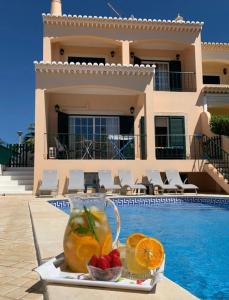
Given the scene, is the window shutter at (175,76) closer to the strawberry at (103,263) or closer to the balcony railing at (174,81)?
the balcony railing at (174,81)

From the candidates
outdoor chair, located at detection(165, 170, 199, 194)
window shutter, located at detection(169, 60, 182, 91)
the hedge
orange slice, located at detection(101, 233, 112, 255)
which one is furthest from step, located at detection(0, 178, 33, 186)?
orange slice, located at detection(101, 233, 112, 255)

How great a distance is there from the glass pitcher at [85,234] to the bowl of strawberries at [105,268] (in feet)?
0.54

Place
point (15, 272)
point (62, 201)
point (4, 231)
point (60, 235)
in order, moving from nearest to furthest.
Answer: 1. point (15, 272)
2. point (60, 235)
3. point (4, 231)
4. point (62, 201)

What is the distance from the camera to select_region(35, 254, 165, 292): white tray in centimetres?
183

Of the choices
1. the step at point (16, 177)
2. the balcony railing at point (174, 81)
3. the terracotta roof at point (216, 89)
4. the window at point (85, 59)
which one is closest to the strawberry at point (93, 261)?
the step at point (16, 177)

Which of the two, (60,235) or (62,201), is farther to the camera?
(62,201)

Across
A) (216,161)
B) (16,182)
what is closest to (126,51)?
(216,161)

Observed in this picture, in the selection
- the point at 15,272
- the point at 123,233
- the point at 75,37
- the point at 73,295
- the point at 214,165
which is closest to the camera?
the point at 73,295

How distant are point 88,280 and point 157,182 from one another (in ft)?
36.5

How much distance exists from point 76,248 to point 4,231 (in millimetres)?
3291

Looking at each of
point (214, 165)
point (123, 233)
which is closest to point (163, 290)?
point (123, 233)

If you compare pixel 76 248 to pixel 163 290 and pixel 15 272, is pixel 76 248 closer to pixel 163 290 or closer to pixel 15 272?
pixel 163 290

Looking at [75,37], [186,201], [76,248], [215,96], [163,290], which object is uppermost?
[75,37]

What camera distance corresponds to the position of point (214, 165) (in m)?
13.8
